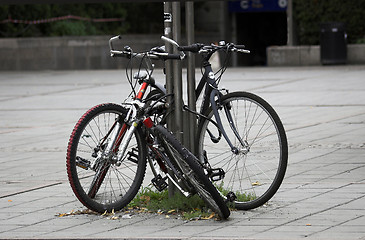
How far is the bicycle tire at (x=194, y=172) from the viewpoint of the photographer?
223 inches

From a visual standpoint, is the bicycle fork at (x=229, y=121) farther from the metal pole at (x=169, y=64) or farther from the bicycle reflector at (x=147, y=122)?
the bicycle reflector at (x=147, y=122)

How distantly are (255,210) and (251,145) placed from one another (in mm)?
463

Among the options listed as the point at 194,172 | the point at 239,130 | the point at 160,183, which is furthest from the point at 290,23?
the point at 194,172

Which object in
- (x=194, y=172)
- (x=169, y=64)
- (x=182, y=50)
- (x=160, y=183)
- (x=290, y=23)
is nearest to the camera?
(x=194, y=172)

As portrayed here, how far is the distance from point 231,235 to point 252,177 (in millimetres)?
1317

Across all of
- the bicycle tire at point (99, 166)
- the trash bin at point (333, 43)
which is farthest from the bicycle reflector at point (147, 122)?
the trash bin at point (333, 43)

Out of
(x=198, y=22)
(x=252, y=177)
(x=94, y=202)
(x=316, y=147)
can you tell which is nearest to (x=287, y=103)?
(x=316, y=147)

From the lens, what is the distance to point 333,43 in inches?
883

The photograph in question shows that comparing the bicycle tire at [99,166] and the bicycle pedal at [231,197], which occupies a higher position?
the bicycle tire at [99,166]

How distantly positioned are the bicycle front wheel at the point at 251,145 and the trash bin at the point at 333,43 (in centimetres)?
1629

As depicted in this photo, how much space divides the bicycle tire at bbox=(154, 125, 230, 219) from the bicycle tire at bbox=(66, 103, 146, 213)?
0.87 feet

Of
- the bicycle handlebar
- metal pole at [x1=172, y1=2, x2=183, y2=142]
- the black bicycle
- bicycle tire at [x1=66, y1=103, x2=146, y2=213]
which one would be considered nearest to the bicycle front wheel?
the black bicycle

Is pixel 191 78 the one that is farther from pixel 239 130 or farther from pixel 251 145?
pixel 251 145

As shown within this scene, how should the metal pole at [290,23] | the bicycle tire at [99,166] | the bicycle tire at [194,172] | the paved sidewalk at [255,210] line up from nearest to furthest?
1. the paved sidewalk at [255,210]
2. the bicycle tire at [194,172]
3. the bicycle tire at [99,166]
4. the metal pole at [290,23]
